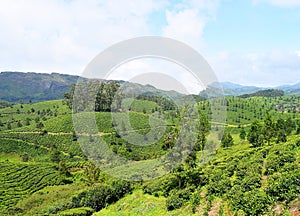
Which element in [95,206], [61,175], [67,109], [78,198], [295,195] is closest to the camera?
[295,195]

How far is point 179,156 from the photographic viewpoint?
2233 centimetres

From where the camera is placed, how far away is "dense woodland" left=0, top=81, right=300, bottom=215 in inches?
671

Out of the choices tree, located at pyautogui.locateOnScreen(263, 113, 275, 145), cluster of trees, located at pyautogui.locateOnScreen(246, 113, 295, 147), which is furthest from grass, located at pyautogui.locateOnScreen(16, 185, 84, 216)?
tree, located at pyautogui.locateOnScreen(263, 113, 275, 145)

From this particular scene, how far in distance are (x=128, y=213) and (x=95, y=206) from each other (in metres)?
9.38

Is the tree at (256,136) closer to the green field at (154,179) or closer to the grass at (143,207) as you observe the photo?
the green field at (154,179)

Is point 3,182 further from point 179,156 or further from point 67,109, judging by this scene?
point 67,109

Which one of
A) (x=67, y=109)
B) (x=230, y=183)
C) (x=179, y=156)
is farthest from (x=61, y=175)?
(x=67, y=109)

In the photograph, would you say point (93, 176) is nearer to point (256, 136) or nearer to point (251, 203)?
point (256, 136)

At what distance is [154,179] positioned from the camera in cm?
3164

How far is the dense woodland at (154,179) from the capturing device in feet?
55.9

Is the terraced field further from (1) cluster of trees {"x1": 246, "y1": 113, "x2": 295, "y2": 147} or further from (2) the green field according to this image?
(1) cluster of trees {"x1": 246, "y1": 113, "x2": 295, "y2": 147}

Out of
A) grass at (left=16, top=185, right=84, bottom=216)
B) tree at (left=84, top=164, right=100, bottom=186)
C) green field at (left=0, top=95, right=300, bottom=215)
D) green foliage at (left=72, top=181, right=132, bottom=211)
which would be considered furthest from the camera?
tree at (left=84, top=164, right=100, bottom=186)

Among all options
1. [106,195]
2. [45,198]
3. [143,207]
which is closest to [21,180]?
[45,198]

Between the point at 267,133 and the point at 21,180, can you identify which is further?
the point at 21,180
